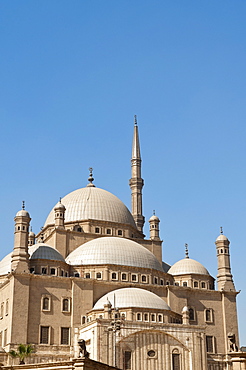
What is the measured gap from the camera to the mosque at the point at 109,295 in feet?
137

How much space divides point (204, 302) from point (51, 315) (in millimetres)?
12999

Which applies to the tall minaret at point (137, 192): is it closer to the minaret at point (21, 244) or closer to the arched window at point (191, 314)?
the arched window at point (191, 314)

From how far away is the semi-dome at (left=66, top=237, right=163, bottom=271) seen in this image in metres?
48.7

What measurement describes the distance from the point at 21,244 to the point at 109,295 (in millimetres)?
7448

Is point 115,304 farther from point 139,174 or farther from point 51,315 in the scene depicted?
point 139,174

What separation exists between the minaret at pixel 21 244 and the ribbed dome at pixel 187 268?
13790 mm

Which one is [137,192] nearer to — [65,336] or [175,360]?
[65,336]

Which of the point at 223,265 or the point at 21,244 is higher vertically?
the point at 223,265

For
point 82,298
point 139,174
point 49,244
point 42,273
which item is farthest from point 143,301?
point 139,174

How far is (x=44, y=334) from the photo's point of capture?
145ft

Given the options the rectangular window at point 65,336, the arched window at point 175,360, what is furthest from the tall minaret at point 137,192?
the arched window at point 175,360

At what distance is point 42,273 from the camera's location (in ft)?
153

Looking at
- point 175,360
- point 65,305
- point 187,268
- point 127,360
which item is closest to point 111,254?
point 65,305

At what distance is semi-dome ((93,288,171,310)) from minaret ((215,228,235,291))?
27.5 ft
